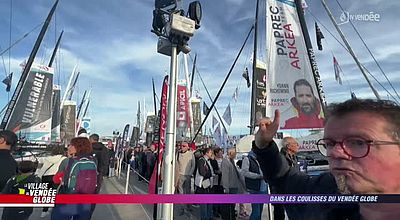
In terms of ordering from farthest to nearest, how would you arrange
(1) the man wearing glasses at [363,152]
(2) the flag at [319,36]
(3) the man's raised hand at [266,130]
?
(2) the flag at [319,36], (3) the man's raised hand at [266,130], (1) the man wearing glasses at [363,152]

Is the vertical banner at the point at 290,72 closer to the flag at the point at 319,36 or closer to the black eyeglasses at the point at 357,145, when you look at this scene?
the flag at the point at 319,36

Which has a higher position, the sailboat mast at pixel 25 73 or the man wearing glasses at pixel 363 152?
the sailboat mast at pixel 25 73

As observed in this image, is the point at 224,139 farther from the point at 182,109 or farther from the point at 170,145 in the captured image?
the point at 170,145

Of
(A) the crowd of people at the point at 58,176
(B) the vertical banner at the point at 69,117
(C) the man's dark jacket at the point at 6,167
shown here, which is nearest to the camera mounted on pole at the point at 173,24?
(A) the crowd of people at the point at 58,176

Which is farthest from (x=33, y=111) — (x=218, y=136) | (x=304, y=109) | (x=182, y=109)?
(x=218, y=136)

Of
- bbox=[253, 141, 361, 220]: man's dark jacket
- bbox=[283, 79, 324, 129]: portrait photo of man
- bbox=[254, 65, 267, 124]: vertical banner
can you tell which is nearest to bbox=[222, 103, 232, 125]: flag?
bbox=[254, 65, 267, 124]: vertical banner

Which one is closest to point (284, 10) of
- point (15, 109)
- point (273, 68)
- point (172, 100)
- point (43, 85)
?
point (273, 68)

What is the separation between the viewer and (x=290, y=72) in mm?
5965

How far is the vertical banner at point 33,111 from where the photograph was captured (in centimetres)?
340

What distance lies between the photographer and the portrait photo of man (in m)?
5.38

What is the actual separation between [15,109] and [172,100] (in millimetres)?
1806

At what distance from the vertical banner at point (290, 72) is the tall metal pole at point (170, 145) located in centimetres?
252

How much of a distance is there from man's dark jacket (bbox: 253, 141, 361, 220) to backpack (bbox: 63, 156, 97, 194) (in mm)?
2915

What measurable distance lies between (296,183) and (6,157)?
3.14 meters
